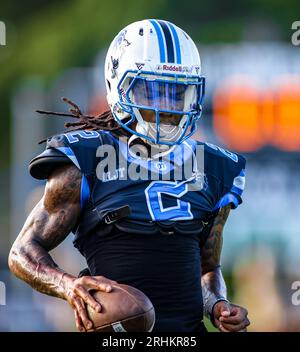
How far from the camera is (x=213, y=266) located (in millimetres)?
5672

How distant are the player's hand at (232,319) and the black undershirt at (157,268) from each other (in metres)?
0.14

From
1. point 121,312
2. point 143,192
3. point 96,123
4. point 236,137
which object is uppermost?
point 96,123

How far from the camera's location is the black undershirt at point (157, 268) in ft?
16.9

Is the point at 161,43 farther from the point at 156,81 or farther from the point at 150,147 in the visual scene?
the point at 150,147

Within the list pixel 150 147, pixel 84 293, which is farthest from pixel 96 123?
pixel 84 293

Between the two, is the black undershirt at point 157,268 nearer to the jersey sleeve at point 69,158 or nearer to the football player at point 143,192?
the football player at point 143,192

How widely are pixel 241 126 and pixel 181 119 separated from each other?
8.64 metres

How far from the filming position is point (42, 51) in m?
17.5

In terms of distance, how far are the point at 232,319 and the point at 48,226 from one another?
931 millimetres

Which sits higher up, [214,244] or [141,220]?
[141,220]

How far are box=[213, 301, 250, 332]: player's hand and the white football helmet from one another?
2.63 feet

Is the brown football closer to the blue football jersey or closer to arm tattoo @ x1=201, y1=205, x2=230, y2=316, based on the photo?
the blue football jersey
